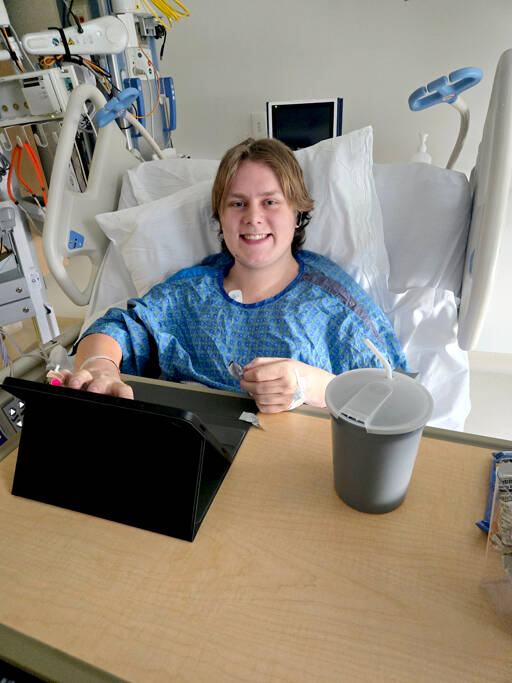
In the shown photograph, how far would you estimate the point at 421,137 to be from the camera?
2.07m

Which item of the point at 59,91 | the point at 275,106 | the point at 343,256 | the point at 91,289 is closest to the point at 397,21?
the point at 275,106

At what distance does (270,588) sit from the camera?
0.58m

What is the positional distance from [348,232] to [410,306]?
14.1 inches

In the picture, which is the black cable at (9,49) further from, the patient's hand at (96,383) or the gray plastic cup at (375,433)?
the gray plastic cup at (375,433)

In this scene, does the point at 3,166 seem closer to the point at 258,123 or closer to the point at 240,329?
the point at 240,329

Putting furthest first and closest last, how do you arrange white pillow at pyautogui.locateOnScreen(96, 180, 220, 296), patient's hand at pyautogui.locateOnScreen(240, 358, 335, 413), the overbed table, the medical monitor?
the medical monitor
white pillow at pyautogui.locateOnScreen(96, 180, 220, 296)
patient's hand at pyautogui.locateOnScreen(240, 358, 335, 413)
the overbed table

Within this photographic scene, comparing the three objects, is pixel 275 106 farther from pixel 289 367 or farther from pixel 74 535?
pixel 74 535

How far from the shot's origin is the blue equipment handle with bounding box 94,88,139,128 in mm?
1449

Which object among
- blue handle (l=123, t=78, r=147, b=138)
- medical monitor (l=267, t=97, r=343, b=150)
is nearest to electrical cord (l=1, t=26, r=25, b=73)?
blue handle (l=123, t=78, r=147, b=138)

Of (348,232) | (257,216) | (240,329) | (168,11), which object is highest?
(168,11)

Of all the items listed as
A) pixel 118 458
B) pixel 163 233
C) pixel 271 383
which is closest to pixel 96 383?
pixel 118 458

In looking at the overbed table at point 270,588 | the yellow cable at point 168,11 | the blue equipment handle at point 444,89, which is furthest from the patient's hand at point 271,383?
the yellow cable at point 168,11

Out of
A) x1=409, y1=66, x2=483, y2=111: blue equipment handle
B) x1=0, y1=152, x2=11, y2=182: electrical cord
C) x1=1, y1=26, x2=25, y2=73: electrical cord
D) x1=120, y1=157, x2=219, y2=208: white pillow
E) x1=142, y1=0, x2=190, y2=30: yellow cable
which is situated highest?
x1=142, y1=0, x2=190, y2=30: yellow cable

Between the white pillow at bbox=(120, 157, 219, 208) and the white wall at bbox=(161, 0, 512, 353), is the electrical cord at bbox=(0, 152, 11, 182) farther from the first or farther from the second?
the white wall at bbox=(161, 0, 512, 353)
